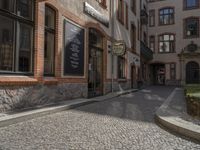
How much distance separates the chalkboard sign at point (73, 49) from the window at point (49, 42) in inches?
29.2

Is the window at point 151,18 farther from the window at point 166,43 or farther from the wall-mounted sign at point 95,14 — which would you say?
the wall-mounted sign at point 95,14

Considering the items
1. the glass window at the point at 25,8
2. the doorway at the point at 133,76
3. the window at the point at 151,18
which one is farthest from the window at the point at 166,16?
the glass window at the point at 25,8

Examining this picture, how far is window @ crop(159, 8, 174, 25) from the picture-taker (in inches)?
1478

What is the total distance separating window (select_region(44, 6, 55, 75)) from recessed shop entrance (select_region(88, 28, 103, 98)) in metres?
3.60

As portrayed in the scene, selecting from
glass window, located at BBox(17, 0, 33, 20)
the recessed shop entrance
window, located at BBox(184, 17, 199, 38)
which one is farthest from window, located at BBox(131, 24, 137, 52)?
glass window, located at BBox(17, 0, 33, 20)

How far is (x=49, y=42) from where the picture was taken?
10219mm

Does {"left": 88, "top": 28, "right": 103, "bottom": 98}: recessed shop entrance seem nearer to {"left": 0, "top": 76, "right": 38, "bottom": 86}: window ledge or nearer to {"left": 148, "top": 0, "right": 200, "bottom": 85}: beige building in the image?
{"left": 0, "top": 76, "right": 38, "bottom": 86}: window ledge

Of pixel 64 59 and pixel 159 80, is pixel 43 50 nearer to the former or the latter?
pixel 64 59

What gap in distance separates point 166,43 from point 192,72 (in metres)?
5.49

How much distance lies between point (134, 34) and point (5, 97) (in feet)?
62.8

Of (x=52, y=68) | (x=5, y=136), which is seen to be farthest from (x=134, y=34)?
(x=5, y=136)

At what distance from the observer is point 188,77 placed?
35.4 metres

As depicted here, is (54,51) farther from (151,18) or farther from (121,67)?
(151,18)

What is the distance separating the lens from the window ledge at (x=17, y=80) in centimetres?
756
